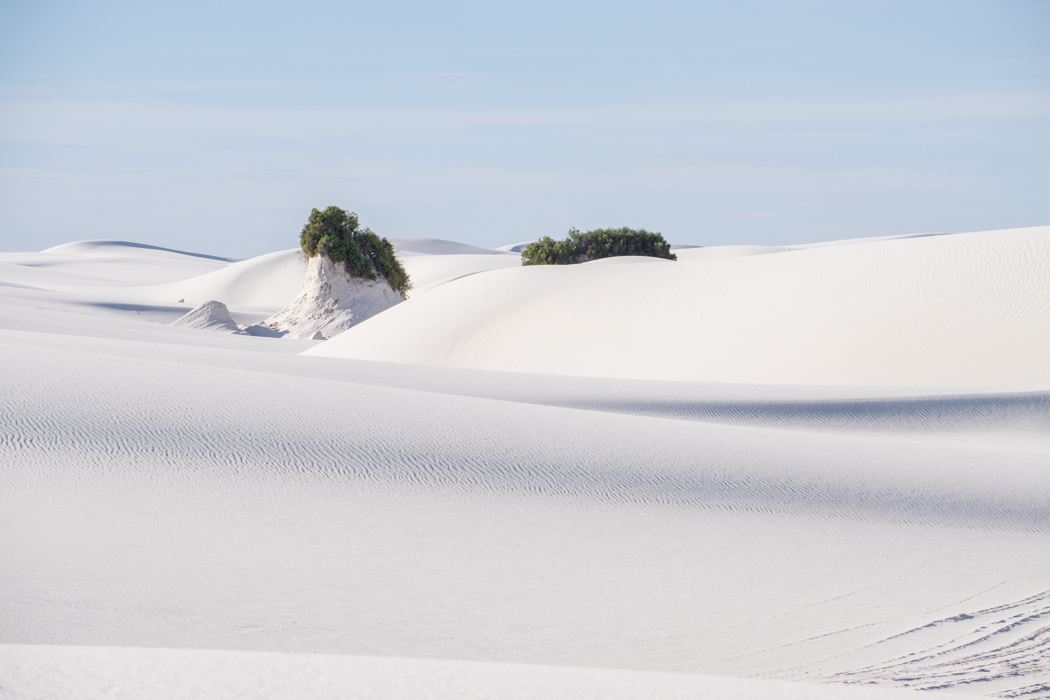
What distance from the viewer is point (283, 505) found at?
5078 millimetres

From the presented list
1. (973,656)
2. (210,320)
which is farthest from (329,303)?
(973,656)

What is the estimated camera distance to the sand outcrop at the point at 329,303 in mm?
28266

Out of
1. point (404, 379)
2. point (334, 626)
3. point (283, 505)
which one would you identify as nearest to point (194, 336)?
point (404, 379)

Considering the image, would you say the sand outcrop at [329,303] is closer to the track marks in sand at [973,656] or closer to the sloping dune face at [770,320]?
the sloping dune face at [770,320]

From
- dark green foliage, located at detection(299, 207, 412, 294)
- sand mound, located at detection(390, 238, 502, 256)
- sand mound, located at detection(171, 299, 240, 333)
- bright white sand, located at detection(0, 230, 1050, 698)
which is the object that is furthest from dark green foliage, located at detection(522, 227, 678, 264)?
sand mound, located at detection(390, 238, 502, 256)

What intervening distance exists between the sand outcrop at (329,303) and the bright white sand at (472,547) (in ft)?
66.8

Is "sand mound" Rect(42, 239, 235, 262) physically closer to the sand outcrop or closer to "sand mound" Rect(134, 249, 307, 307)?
"sand mound" Rect(134, 249, 307, 307)


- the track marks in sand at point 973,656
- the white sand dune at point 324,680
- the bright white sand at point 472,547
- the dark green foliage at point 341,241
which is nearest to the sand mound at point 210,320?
the dark green foliage at point 341,241

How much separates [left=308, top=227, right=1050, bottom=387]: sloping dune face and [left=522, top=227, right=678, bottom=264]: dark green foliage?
1474 centimetres

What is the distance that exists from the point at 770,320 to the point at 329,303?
15.4 metres

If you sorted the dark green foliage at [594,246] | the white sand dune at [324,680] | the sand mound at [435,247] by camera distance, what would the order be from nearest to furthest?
1. the white sand dune at [324,680]
2. the dark green foliage at [594,246]
3. the sand mound at [435,247]

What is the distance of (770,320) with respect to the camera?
16938 mm

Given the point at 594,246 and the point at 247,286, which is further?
the point at 247,286

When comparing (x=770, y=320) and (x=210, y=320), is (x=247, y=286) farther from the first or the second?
(x=770, y=320)
